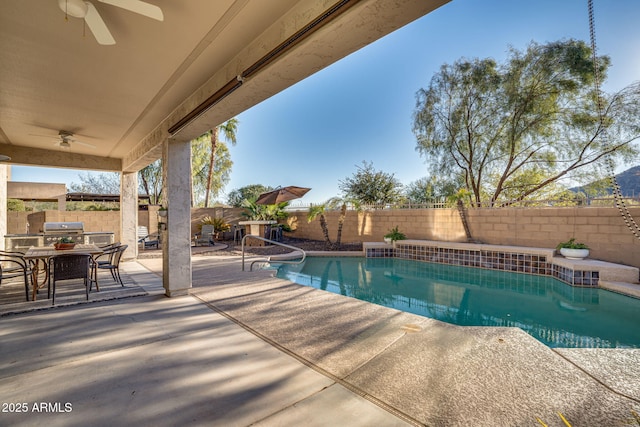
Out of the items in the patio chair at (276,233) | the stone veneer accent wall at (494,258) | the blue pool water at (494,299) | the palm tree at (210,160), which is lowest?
the blue pool water at (494,299)

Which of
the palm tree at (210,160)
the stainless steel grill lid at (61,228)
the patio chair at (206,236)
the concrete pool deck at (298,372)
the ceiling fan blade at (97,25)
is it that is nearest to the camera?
the concrete pool deck at (298,372)

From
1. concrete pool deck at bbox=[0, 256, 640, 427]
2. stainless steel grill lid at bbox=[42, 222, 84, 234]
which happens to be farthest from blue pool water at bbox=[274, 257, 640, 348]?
stainless steel grill lid at bbox=[42, 222, 84, 234]

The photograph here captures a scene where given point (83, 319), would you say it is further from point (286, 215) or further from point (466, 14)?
point (466, 14)

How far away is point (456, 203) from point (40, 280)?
11.2m

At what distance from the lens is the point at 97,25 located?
89.0 inches

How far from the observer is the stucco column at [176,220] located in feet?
14.7

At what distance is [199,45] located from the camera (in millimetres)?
2863

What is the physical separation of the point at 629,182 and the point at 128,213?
14.2 m

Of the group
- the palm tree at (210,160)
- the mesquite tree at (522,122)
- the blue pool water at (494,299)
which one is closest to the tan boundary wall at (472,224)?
the mesquite tree at (522,122)

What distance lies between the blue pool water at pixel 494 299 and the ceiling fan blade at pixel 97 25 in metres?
4.95

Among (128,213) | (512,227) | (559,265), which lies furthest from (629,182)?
(128,213)

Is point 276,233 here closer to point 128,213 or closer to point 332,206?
point 332,206

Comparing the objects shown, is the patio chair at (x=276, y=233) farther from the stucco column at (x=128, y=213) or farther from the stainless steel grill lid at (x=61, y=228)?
the stainless steel grill lid at (x=61, y=228)

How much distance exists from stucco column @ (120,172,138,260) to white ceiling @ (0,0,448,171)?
337 cm
